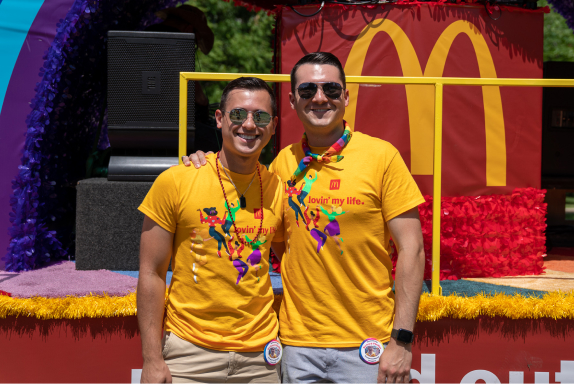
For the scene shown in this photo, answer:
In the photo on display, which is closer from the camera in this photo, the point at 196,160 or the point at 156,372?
the point at 156,372

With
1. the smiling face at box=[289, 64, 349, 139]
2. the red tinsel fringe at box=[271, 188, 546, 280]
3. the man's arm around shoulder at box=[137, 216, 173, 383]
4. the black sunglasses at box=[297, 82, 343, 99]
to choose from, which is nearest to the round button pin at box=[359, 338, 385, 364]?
the man's arm around shoulder at box=[137, 216, 173, 383]

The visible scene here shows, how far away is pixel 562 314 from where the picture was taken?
2426 mm

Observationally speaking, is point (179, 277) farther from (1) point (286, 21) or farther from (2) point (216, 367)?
(1) point (286, 21)

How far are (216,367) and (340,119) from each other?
1.02 m

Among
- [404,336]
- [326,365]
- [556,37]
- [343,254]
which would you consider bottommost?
[326,365]

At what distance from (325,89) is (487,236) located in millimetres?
1926

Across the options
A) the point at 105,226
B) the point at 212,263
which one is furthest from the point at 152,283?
the point at 105,226

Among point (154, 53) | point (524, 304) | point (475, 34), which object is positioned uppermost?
point (475, 34)

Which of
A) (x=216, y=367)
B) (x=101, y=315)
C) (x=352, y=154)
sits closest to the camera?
(x=216, y=367)

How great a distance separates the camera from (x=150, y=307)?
1745mm

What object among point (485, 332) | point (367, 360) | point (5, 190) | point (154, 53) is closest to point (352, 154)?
point (367, 360)

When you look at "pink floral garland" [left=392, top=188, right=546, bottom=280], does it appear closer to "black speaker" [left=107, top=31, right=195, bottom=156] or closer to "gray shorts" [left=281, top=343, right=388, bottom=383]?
"gray shorts" [left=281, top=343, right=388, bottom=383]

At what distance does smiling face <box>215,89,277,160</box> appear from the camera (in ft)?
5.74

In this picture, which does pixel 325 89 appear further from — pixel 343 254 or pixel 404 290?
pixel 404 290
